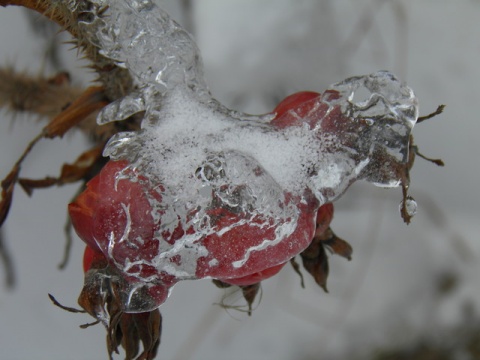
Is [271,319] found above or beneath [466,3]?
beneath

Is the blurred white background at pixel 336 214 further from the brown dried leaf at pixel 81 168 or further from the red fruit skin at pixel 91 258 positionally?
the red fruit skin at pixel 91 258

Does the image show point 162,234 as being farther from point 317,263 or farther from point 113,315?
point 317,263

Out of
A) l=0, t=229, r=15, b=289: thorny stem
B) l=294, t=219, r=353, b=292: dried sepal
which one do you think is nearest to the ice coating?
l=294, t=219, r=353, b=292: dried sepal

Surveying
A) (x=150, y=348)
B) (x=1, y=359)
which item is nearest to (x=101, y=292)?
(x=150, y=348)

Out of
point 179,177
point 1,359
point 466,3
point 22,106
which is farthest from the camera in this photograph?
point 466,3

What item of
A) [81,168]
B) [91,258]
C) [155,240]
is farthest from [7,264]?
[155,240]

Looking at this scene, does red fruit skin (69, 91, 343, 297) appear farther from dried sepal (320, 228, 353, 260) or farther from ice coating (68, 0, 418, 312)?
dried sepal (320, 228, 353, 260)

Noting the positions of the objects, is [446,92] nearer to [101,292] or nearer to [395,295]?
[395,295]
